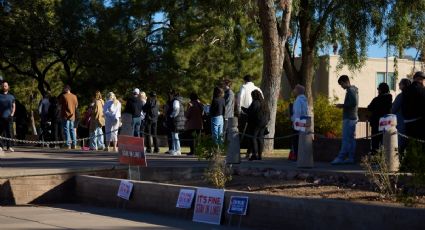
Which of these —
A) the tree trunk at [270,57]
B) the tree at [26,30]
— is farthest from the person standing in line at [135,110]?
the tree at [26,30]

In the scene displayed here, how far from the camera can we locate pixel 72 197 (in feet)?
45.8

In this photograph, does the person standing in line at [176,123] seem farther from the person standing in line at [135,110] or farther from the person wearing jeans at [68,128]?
the person wearing jeans at [68,128]

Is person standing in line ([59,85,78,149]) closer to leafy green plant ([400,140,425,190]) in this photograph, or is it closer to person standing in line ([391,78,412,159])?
person standing in line ([391,78,412,159])

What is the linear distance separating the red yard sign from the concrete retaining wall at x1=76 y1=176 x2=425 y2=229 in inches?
29.4

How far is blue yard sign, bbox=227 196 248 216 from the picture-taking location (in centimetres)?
1059

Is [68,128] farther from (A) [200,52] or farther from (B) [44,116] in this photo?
(A) [200,52]

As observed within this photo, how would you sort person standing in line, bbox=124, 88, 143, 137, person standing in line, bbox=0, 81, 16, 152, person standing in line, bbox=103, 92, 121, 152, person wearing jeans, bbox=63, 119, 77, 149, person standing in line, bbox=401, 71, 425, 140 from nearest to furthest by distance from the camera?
person standing in line, bbox=401, 71, 425, 140, person standing in line, bbox=0, 81, 16, 152, person standing in line, bbox=124, 88, 143, 137, person standing in line, bbox=103, 92, 121, 152, person wearing jeans, bbox=63, 119, 77, 149

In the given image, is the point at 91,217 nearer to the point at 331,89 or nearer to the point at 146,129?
the point at 146,129

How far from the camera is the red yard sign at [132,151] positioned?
44.7ft

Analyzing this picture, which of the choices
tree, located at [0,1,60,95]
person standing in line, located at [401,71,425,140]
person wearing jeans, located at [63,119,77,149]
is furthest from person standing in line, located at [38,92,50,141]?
person standing in line, located at [401,71,425,140]

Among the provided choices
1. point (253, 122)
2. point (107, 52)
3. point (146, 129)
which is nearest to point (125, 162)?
point (253, 122)

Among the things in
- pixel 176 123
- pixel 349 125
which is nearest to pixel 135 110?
pixel 176 123

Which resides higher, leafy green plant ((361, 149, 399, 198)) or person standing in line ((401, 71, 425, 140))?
person standing in line ((401, 71, 425, 140))

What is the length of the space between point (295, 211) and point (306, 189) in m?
2.49
